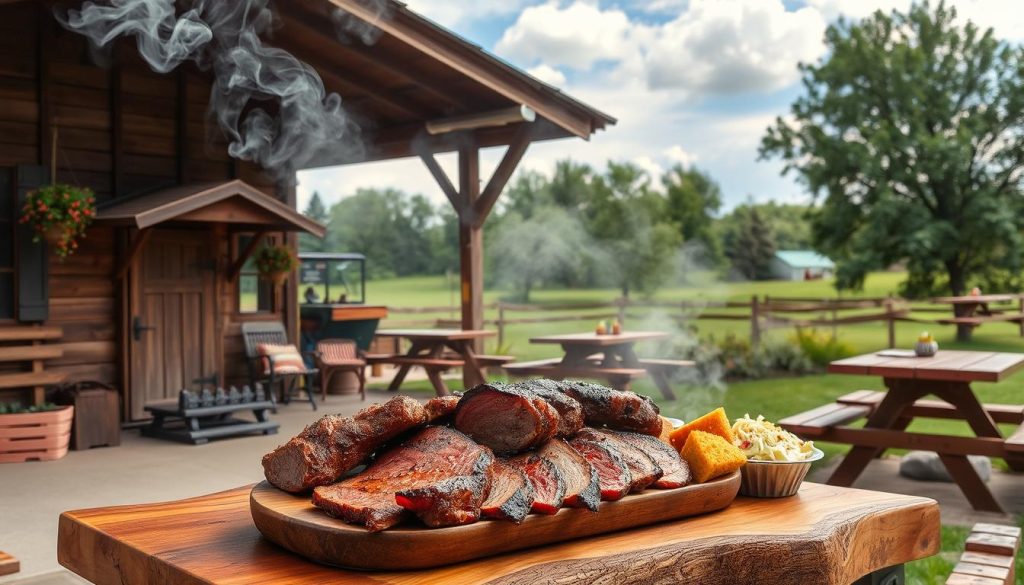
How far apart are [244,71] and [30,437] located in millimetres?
4014

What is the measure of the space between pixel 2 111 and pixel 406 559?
25.0ft

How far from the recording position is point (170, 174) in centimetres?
905

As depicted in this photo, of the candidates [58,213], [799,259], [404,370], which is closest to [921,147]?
[404,370]

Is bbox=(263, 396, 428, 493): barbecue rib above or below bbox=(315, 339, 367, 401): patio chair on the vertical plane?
above

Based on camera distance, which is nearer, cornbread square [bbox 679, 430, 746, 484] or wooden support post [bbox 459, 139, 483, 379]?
cornbread square [bbox 679, 430, 746, 484]

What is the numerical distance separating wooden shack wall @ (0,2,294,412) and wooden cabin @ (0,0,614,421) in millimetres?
13

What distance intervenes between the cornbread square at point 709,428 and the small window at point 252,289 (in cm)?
803

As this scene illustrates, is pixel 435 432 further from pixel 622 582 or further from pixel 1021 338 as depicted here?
pixel 1021 338

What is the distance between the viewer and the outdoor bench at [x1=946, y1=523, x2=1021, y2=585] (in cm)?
328

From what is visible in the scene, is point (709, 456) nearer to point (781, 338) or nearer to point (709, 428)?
point (709, 428)

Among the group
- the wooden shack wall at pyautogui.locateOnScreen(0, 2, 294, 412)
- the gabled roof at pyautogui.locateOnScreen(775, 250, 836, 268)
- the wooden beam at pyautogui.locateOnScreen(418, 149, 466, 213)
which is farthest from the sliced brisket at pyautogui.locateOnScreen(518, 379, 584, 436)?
the gabled roof at pyautogui.locateOnScreen(775, 250, 836, 268)

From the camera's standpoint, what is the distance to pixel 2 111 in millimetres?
7797

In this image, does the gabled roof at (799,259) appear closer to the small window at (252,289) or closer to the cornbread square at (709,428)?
the small window at (252,289)

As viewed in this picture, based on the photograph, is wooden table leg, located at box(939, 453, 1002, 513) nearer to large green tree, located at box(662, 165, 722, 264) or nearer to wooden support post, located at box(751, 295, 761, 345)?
wooden support post, located at box(751, 295, 761, 345)
